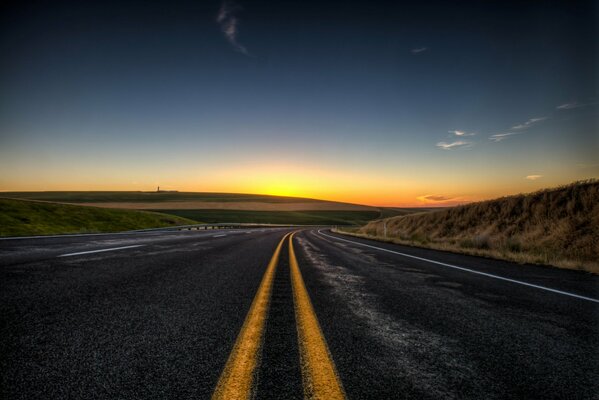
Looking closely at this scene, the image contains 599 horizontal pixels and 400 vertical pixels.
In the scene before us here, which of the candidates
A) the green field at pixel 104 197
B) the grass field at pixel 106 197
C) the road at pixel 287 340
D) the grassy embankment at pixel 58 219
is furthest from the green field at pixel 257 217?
the road at pixel 287 340

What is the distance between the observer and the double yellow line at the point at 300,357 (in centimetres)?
161

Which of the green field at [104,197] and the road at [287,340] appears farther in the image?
the green field at [104,197]

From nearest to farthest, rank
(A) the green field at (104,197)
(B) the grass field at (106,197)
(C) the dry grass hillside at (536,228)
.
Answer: (C) the dry grass hillside at (536,228) → (B) the grass field at (106,197) → (A) the green field at (104,197)

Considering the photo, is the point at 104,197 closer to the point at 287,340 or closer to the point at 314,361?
the point at 287,340

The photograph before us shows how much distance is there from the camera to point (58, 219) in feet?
93.7

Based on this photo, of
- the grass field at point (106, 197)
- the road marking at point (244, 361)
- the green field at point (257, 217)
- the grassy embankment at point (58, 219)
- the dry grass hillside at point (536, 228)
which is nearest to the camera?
the road marking at point (244, 361)

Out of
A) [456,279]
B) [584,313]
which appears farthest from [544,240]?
[584,313]

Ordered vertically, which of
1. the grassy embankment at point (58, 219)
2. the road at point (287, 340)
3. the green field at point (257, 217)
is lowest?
the green field at point (257, 217)

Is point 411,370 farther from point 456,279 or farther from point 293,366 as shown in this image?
point 456,279

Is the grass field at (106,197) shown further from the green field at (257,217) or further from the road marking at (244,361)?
the road marking at (244,361)

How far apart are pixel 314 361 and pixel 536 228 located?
50.5ft

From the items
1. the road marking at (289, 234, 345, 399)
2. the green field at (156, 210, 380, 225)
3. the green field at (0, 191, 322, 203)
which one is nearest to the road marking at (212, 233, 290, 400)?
the road marking at (289, 234, 345, 399)

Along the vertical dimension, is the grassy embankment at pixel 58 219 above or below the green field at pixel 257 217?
above

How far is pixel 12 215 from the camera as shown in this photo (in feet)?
83.0
